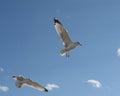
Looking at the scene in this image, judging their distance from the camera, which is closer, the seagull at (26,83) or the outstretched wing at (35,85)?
the seagull at (26,83)

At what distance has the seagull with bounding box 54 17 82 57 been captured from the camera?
4596cm

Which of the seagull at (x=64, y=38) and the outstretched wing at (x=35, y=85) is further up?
the seagull at (x=64, y=38)

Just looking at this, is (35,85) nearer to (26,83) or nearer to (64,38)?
(26,83)

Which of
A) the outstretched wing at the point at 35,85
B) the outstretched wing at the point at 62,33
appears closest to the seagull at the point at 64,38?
the outstretched wing at the point at 62,33

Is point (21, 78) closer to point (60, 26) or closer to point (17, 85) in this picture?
point (17, 85)

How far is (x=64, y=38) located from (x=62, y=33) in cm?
82

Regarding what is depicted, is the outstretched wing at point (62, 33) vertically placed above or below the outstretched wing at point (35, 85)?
above

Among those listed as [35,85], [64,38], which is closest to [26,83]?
[35,85]

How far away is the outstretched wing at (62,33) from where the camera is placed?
153ft

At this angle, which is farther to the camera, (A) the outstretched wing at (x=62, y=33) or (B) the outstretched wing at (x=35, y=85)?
(A) the outstretched wing at (x=62, y=33)

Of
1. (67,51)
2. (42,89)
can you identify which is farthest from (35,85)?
(67,51)

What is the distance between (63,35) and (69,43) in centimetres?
102

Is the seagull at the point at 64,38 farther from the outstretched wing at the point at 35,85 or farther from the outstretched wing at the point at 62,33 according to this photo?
the outstretched wing at the point at 35,85

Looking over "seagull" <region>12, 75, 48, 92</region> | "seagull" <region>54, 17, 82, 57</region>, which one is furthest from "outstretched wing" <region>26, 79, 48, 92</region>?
"seagull" <region>54, 17, 82, 57</region>
